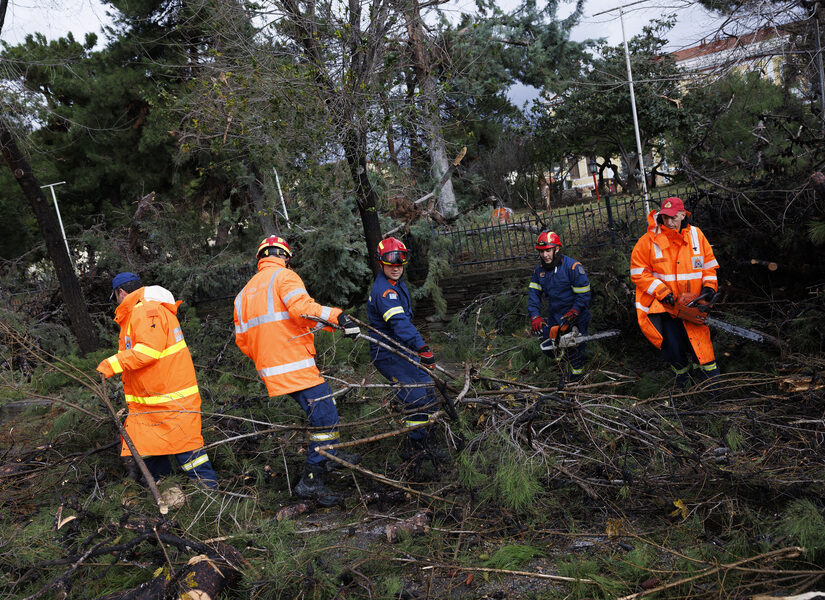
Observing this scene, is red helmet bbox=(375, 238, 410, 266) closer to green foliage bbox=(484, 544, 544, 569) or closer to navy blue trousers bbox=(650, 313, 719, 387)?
navy blue trousers bbox=(650, 313, 719, 387)

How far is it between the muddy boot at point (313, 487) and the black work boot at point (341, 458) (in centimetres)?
6

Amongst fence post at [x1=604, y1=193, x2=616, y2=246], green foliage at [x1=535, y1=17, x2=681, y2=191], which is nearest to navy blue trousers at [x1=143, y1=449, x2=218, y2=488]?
fence post at [x1=604, y1=193, x2=616, y2=246]

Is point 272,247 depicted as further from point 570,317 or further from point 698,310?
point 698,310

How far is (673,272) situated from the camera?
4.80 meters

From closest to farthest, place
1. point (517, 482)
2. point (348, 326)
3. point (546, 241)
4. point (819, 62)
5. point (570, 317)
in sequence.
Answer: point (517, 482)
point (348, 326)
point (570, 317)
point (546, 241)
point (819, 62)

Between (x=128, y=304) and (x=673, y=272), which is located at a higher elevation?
(x=128, y=304)

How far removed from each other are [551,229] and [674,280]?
352cm

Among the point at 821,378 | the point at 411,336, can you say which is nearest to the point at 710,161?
the point at 821,378

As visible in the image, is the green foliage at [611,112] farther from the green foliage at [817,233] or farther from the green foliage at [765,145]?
the green foliage at [817,233]

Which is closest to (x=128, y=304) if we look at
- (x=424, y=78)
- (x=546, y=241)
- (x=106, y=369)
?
(x=106, y=369)

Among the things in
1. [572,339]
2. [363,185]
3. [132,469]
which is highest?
[363,185]

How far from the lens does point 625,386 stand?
5.29 meters

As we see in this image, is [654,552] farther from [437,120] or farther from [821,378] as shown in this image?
[437,120]

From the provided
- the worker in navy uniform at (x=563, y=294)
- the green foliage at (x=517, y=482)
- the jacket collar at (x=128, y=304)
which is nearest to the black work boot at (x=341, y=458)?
the green foliage at (x=517, y=482)
